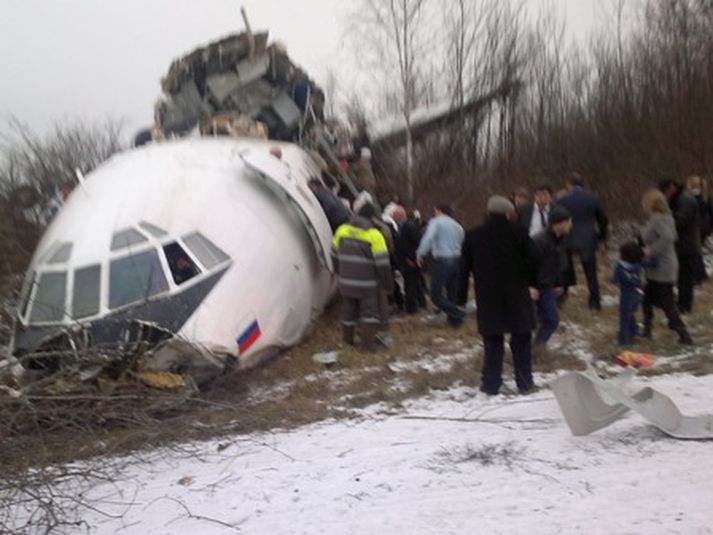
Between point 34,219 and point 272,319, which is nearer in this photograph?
point 272,319

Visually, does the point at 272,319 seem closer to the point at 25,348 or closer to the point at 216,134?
the point at 25,348

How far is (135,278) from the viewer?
7703 millimetres

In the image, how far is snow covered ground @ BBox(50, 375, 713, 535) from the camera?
4113 mm

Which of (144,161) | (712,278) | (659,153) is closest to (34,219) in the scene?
(144,161)

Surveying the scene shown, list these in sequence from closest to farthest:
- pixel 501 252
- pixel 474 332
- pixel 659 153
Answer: pixel 501 252 → pixel 474 332 → pixel 659 153

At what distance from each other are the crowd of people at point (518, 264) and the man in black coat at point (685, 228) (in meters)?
0.01

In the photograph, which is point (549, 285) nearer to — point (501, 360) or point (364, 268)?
point (501, 360)

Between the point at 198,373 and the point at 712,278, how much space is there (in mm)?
8674

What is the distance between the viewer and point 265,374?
832cm

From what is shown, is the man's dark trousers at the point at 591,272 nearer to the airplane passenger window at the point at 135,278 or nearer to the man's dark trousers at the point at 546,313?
the man's dark trousers at the point at 546,313

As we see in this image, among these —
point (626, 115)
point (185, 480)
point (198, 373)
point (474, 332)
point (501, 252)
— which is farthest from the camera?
point (626, 115)

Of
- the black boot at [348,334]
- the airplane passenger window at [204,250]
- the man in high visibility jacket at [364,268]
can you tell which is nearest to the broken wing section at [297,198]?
the man in high visibility jacket at [364,268]

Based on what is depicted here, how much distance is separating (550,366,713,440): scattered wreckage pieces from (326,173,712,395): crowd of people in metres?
1.19

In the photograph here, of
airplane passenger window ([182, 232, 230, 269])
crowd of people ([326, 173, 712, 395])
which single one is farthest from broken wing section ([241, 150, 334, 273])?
airplane passenger window ([182, 232, 230, 269])
